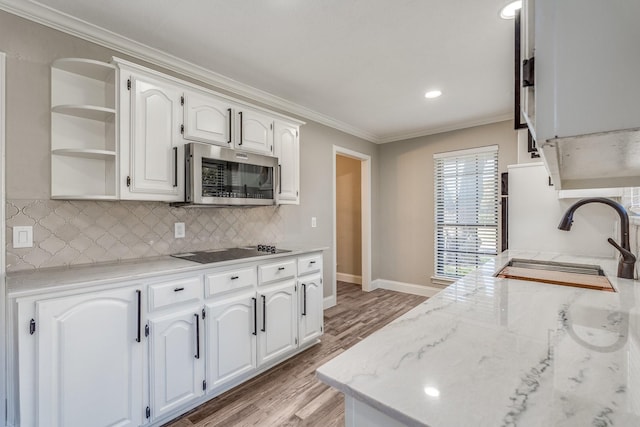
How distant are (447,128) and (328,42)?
2.62 meters

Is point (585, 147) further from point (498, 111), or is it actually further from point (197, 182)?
point (498, 111)

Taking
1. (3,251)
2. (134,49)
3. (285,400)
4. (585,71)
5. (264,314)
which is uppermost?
(134,49)

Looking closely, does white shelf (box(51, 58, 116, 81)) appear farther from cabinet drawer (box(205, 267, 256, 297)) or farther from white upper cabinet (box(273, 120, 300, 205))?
cabinet drawer (box(205, 267, 256, 297))

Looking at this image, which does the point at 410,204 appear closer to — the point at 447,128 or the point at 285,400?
the point at 447,128

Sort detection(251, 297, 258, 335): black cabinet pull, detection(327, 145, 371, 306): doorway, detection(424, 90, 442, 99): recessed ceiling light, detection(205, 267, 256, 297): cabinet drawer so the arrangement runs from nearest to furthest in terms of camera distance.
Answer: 1. detection(205, 267, 256, 297): cabinet drawer
2. detection(251, 297, 258, 335): black cabinet pull
3. detection(424, 90, 442, 99): recessed ceiling light
4. detection(327, 145, 371, 306): doorway

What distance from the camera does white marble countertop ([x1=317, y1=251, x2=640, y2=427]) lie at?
50 cm

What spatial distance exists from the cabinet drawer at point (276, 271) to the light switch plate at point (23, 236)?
1355mm

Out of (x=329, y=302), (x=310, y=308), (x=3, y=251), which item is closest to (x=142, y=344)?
(x=3, y=251)

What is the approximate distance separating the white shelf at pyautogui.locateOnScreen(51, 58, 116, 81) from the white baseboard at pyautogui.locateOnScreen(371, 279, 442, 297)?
409 centimetres

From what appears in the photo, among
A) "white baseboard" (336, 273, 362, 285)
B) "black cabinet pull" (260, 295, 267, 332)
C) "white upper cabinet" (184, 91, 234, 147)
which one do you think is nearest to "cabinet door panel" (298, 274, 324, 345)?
"black cabinet pull" (260, 295, 267, 332)

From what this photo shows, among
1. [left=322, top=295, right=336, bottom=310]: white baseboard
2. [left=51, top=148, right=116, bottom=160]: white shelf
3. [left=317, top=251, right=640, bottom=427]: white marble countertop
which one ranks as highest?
[left=51, top=148, right=116, bottom=160]: white shelf

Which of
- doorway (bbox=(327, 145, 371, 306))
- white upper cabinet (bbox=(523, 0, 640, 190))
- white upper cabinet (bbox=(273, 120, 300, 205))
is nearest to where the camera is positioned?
white upper cabinet (bbox=(523, 0, 640, 190))

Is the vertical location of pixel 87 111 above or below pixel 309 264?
above

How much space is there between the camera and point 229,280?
2.03m
